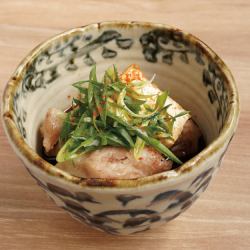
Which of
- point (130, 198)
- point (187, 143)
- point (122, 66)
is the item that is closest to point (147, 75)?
point (122, 66)

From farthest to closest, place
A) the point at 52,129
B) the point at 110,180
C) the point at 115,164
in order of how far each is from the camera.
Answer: the point at 52,129
the point at 115,164
the point at 110,180

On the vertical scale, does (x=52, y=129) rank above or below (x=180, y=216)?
above

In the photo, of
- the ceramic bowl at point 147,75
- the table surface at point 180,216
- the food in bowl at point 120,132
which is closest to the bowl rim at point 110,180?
the ceramic bowl at point 147,75

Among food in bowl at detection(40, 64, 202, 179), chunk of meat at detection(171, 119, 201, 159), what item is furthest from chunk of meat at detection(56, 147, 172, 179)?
chunk of meat at detection(171, 119, 201, 159)

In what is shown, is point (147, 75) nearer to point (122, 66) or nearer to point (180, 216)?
point (122, 66)

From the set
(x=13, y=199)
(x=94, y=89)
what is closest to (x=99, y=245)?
(x=13, y=199)

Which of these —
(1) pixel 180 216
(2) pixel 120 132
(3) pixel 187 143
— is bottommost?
(1) pixel 180 216
